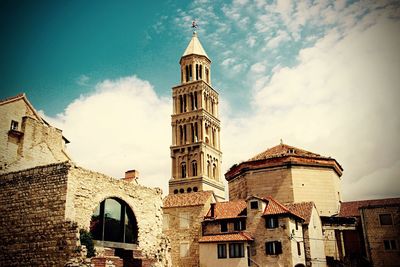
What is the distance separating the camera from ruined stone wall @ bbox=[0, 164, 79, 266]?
49.5 ft

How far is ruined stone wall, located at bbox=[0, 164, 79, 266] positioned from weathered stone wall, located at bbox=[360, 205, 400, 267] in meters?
23.9

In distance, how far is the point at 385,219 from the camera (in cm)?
2941

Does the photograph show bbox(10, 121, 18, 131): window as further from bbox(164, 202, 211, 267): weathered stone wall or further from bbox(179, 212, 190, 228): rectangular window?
bbox(179, 212, 190, 228): rectangular window

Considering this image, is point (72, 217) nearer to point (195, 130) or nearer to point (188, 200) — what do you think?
point (188, 200)

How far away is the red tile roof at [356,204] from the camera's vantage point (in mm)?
31531

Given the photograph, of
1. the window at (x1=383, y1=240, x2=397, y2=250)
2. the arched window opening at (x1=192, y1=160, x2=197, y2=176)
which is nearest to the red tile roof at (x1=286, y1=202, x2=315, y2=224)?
the window at (x1=383, y1=240, x2=397, y2=250)

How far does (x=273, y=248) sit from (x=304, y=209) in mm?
4777

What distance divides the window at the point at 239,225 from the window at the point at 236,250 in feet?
5.32

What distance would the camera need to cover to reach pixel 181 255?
32.7 m

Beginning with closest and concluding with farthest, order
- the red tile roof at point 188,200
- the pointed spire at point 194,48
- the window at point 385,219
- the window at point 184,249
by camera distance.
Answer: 1. the window at point 385,219
2. the window at point 184,249
3. the red tile roof at point 188,200
4. the pointed spire at point 194,48

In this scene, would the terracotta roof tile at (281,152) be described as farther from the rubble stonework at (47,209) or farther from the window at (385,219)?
the rubble stonework at (47,209)

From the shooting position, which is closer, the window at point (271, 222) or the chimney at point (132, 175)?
the window at point (271, 222)

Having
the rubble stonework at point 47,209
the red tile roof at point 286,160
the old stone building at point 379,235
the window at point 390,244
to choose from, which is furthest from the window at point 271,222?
the rubble stonework at point 47,209

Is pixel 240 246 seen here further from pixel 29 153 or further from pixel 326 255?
pixel 29 153
